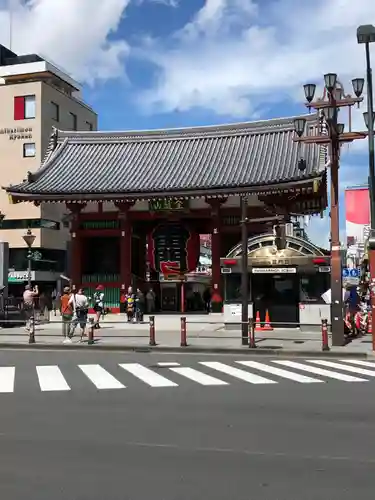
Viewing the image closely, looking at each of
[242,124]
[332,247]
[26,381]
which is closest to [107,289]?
[242,124]

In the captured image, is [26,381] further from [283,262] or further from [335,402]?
[283,262]

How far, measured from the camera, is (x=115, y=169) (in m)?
33.3

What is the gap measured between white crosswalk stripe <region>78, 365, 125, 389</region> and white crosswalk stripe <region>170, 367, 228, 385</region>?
5.21ft

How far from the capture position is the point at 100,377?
42.0 ft

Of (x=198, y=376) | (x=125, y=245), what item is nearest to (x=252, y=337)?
(x=198, y=376)

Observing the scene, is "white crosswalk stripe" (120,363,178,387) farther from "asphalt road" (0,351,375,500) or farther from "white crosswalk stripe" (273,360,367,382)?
"white crosswalk stripe" (273,360,367,382)

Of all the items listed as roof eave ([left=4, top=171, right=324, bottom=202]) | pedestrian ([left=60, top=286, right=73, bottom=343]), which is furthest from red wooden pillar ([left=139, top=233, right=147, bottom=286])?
pedestrian ([left=60, top=286, right=73, bottom=343])

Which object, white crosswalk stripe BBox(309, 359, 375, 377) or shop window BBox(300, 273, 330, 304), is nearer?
white crosswalk stripe BBox(309, 359, 375, 377)

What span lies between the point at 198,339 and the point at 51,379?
9152 millimetres

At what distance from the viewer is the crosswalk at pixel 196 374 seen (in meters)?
11.9

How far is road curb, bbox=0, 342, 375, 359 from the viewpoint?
16891 mm

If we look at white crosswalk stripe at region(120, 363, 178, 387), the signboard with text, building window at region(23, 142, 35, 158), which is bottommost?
white crosswalk stripe at region(120, 363, 178, 387)

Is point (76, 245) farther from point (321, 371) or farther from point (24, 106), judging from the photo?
point (24, 106)

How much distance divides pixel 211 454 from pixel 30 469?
1.94 metres
